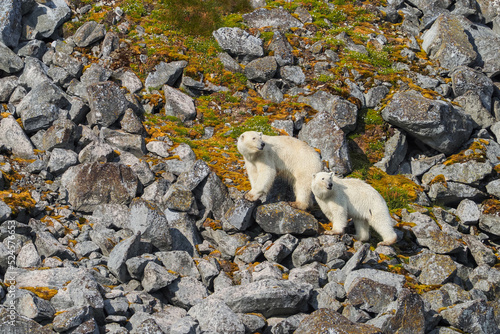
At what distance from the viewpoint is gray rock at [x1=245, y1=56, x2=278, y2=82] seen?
22.5 m

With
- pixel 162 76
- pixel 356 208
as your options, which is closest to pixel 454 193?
pixel 356 208

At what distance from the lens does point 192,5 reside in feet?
89.9

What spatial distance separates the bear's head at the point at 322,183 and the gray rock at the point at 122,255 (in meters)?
5.28

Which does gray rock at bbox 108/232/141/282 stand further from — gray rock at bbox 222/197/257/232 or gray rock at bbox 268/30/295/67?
gray rock at bbox 268/30/295/67

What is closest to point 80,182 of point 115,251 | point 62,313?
point 115,251

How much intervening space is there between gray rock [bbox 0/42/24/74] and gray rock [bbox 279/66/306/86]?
1166 centimetres

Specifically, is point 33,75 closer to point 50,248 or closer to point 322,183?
point 50,248

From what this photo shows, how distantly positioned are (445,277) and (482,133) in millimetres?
10291

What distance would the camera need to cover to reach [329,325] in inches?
374

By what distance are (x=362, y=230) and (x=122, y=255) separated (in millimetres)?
7353

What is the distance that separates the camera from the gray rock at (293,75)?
890 inches

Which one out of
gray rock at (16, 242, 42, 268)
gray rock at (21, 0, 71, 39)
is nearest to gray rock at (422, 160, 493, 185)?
gray rock at (16, 242, 42, 268)

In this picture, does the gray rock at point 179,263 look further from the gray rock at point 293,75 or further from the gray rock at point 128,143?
the gray rock at point 293,75

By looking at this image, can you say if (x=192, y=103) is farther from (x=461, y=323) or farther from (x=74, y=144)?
(x=461, y=323)
